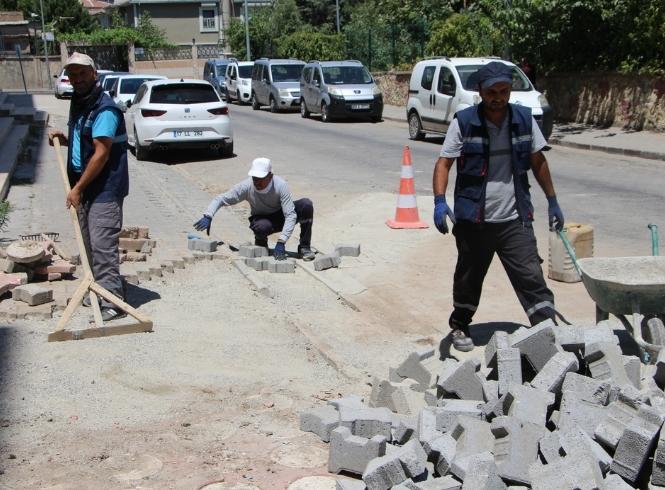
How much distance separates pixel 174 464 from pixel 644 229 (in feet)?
25.3

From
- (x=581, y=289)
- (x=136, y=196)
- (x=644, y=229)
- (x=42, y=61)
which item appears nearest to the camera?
(x=581, y=289)

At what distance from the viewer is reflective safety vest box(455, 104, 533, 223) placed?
5.91 m

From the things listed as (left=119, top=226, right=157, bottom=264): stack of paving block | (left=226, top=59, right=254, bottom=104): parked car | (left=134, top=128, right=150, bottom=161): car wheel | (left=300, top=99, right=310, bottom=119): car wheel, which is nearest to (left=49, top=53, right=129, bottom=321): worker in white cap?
(left=119, top=226, right=157, bottom=264): stack of paving block

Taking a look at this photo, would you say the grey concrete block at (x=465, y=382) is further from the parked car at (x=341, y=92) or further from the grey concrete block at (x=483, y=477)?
the parked car at (x=341, y=92)

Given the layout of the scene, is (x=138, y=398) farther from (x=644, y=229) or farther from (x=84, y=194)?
(x=644, y=229)

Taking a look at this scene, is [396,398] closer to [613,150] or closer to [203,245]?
[203,245]

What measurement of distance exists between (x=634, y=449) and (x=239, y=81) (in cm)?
3475

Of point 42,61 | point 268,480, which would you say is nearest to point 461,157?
point 268,480

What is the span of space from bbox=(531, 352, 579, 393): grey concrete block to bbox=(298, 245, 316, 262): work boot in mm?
4778

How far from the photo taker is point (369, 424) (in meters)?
4.77

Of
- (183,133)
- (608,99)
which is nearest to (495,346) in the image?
(183,133)

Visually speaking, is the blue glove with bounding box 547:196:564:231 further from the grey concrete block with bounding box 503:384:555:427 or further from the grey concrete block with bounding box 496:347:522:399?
the grey concrete block with bounding box 503:384:555:427

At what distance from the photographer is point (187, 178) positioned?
16797 millimetres

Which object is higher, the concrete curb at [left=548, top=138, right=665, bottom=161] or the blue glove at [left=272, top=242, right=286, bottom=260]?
the blue glove at [left=272, top=242, right=286, bottom=260]
